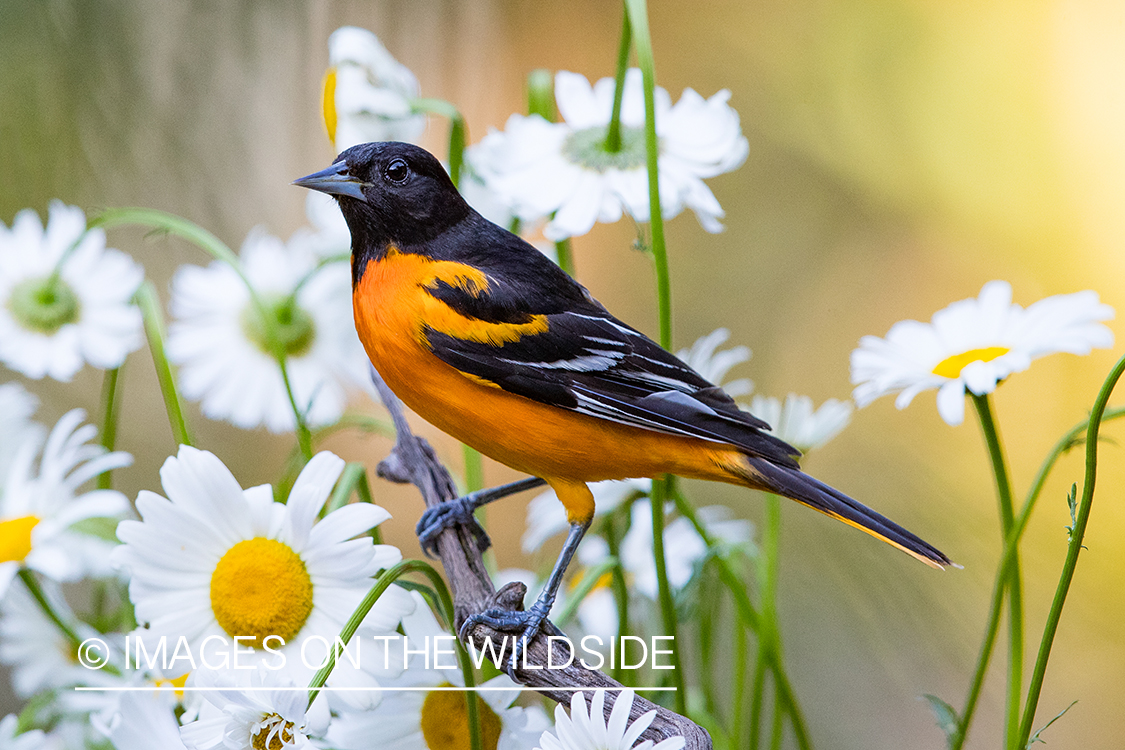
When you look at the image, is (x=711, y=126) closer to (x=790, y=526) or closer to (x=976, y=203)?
(x=976, y=203)

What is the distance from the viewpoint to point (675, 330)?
2.40ft

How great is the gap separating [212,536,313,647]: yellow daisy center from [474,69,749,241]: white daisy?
0.19 m

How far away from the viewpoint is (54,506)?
1.39 ft

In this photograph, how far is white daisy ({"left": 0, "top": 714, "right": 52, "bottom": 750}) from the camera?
1.34 ft

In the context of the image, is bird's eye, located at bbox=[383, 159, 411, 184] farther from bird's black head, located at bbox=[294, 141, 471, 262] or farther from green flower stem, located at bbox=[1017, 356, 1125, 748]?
green flower stem, located at bbox=[1017, 356, 1125, 748]

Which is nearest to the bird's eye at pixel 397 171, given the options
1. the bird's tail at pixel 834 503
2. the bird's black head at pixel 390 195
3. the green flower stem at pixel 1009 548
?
the bird's black head at pixel 390 195

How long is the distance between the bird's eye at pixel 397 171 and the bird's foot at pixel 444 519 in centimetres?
16

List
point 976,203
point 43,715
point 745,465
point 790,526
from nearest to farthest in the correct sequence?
point 745,465, point 43,715, point 976,203, point 790,526

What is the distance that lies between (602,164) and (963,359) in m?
0.20

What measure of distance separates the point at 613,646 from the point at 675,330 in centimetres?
34

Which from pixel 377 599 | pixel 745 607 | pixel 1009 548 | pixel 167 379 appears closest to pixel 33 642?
pixel 167 379

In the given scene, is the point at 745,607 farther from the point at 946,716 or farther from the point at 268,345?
the point at 268,345

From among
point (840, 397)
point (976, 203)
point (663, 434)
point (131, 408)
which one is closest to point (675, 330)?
point (840, 397)

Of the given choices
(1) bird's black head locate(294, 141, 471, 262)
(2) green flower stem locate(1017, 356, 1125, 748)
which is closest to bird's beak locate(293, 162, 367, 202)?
(1) bird's black head locate(294, 141, 471, 262)
